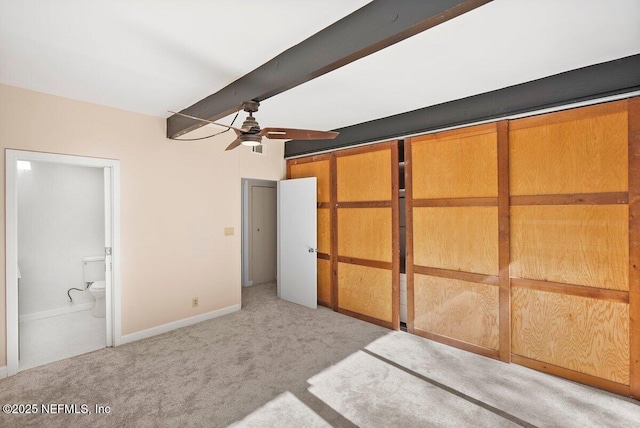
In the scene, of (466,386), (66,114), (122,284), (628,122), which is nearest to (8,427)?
(122,284)

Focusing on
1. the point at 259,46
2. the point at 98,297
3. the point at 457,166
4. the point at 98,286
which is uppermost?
the point at 259,46

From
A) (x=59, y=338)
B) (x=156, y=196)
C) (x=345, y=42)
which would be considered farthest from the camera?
(x=156, y=196)

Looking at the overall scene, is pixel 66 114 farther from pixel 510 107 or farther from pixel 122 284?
pixel 510 107

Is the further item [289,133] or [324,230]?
[324,230]

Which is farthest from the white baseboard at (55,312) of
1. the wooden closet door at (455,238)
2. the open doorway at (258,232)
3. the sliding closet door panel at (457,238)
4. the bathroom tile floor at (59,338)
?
the sliding closet door panel at (457,238)

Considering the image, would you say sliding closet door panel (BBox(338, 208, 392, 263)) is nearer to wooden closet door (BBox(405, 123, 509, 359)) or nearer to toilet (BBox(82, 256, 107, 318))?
wooden closet door (BBox(405, 123, 509, 359))

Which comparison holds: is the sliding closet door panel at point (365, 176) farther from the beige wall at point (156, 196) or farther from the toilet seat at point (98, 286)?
the toilet seat at point (98, 286)

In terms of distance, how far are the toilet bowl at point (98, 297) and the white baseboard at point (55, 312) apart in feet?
1.13

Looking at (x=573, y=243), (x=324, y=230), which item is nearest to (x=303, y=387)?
(x=324, y=230)

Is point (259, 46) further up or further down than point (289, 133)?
further up

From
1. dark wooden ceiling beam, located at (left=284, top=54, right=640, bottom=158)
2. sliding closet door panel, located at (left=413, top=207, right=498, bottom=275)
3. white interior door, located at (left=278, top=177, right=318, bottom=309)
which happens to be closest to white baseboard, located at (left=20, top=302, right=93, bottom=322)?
white interior door, located at (left=278, top=177, right=318, bottom=309)

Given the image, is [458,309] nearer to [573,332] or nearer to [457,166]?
[573,332]

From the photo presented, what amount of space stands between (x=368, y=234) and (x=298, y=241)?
4.02 feet

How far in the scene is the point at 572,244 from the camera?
98.3 inches
